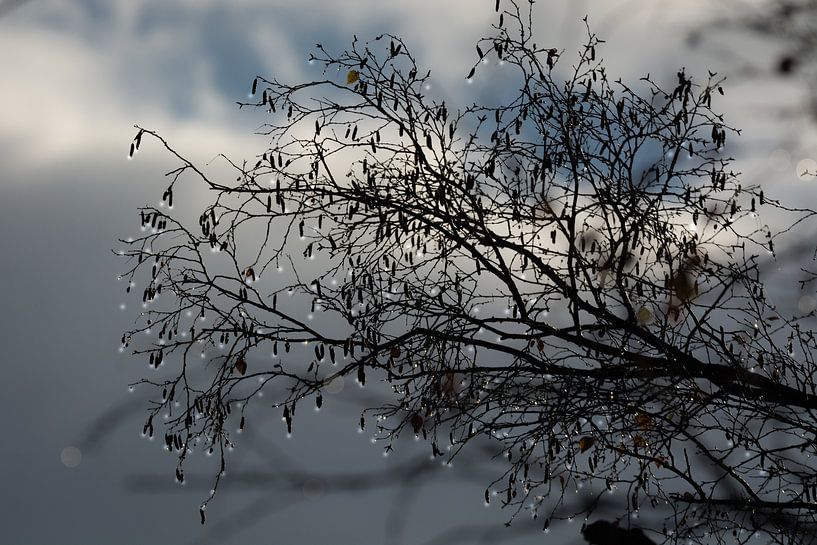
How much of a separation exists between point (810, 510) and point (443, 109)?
3.24 meters

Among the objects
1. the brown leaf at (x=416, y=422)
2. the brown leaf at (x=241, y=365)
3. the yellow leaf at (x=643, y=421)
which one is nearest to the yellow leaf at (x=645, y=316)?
the yellow leaf at (x=643, y=421)

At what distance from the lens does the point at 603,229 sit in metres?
5.43

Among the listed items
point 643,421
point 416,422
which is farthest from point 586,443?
point 416,422

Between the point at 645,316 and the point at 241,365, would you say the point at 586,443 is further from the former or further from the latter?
the point at 241,365

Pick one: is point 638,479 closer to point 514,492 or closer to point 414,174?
point 514,492

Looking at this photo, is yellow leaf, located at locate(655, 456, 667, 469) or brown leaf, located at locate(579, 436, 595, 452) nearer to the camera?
yellow leaf, located at locate(655, 456, 667, 469)

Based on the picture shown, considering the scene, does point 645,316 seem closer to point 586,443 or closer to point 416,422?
point 586,443

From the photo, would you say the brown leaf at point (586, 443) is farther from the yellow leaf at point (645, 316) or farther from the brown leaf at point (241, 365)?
the brown leaf at point (241, 365)

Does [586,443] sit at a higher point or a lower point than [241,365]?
Result: lower

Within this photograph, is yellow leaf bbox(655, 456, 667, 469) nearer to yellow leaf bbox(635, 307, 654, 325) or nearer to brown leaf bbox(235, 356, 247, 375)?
yellow leaf bbox(635, 307, 654, 325)

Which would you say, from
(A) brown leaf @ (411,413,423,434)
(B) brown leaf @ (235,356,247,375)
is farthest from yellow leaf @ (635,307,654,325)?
(B) brown leaf @ (235,356,247,375)

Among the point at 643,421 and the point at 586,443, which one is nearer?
the point at 643,421

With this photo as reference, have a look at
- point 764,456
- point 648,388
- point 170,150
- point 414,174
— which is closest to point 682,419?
point 648,388

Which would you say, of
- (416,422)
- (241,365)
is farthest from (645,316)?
(241,365)
